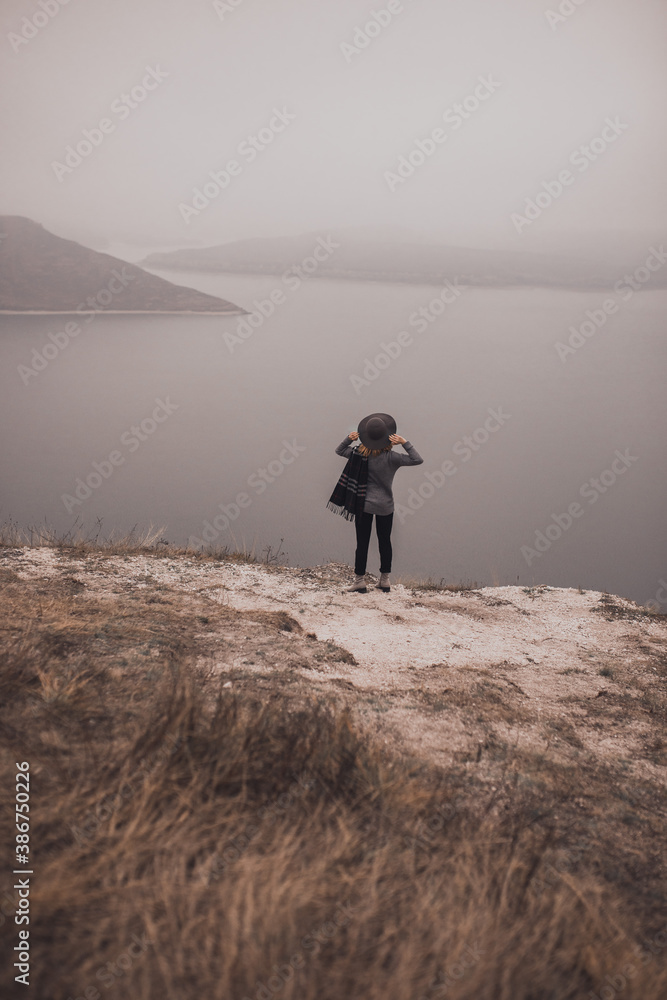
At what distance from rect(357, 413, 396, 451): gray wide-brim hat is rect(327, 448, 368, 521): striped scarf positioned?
7.8 inches

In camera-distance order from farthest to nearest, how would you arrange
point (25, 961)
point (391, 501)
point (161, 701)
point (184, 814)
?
point (391, 501), point (161, 701), point (184, 814), point (25, 961)

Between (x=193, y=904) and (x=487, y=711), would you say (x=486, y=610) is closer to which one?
→ (x=487, y=711)

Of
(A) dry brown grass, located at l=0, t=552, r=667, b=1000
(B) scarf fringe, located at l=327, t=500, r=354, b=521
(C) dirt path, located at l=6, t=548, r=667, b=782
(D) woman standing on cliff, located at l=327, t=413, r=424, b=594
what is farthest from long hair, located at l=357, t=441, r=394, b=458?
(A) dry brown grass, located at l=0, t=552, r=667, b=1000

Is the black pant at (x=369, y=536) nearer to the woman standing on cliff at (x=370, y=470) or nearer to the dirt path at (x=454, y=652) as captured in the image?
the woman standing on cliff at (x=370, y=470)

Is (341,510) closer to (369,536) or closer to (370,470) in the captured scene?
(369,536)

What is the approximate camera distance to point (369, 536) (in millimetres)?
7621

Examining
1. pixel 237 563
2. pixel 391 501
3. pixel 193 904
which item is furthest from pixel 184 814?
pixel 237 563

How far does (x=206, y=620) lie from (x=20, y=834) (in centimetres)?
330

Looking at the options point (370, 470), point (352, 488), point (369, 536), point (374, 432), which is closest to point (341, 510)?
point (352, 488)

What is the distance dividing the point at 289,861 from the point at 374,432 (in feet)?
18.4

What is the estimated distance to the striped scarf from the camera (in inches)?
291

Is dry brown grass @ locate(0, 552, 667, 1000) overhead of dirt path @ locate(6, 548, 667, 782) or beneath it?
beneath

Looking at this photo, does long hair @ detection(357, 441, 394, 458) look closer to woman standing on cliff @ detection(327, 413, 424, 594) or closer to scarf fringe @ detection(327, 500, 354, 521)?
woman standing on cliff @ detection(327, 413, 424, 594)

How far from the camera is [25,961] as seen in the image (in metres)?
1.54
